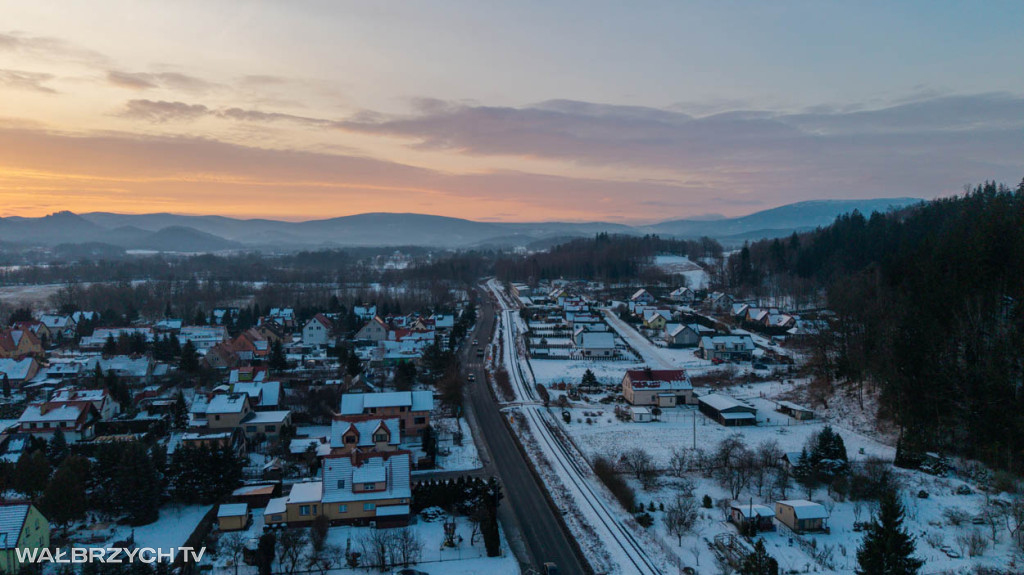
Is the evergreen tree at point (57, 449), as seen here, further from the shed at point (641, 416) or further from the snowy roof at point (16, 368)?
the shed at point (641, 416)

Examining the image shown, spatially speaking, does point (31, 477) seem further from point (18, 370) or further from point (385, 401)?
point (18, 370)

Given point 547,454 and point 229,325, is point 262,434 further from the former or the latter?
point 229,325

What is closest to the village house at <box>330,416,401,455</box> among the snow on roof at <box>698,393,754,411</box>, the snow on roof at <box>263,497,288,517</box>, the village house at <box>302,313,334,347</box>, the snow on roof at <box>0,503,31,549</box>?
the snow on roof at <box>263,497,288,517</box>

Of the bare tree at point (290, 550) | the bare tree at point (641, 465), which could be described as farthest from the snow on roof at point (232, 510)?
the bare tree at point (641, 465)

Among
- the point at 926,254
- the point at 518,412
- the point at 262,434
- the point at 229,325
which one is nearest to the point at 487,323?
the point at 229,325

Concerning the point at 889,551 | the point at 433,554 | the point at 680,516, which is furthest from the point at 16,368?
the point at 889,551

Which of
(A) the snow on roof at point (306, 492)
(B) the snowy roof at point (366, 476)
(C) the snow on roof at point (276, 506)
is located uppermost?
(B) the snowy roof at point (366, 476)
